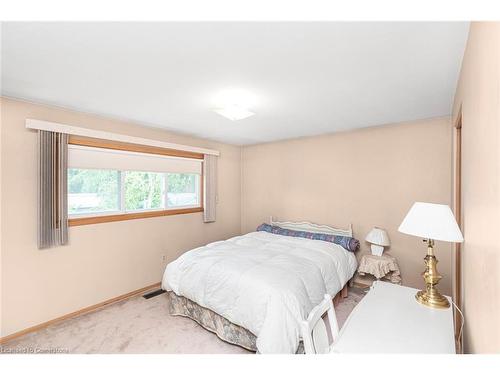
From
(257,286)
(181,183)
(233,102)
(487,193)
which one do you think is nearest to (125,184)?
(181,183)

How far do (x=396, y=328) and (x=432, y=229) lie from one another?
0.59 m

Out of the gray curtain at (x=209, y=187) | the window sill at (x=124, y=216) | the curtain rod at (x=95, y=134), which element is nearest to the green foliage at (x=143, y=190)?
the window sill at (x=124, y=216)

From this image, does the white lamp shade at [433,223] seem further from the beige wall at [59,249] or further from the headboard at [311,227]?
the beige wall at [59,249]

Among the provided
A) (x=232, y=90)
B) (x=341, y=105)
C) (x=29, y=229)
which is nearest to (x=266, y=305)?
(x=232, y=90)

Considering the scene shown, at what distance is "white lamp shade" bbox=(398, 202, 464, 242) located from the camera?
4.45ft

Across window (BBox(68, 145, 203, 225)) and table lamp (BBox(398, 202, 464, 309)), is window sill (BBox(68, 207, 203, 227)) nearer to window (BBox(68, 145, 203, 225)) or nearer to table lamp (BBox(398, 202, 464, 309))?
window (BBox(68, 145, 203, 225))

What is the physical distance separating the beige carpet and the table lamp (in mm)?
1329

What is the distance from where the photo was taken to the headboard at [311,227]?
3588 mm

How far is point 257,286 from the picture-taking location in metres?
2.10

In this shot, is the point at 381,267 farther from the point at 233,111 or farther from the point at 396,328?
the point at 233,111

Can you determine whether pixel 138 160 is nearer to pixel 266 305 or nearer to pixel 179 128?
pixel 179 128

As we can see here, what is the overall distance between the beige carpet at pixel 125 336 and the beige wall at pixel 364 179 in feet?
4.11
